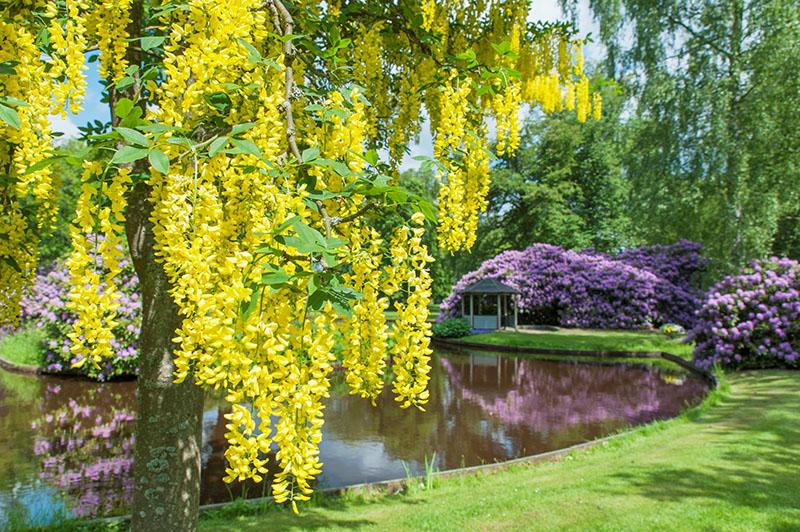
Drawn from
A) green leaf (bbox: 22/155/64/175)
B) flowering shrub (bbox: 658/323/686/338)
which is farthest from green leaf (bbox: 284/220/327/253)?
flowering shrub (bbox: 658/323/686/338)

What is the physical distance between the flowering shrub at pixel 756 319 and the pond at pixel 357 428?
3.77 feet

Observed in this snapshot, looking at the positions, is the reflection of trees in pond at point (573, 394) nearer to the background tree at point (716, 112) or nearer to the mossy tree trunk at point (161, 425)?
the background tree at point (716, 112)

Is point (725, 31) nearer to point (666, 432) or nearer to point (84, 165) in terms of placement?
point (666, 432)

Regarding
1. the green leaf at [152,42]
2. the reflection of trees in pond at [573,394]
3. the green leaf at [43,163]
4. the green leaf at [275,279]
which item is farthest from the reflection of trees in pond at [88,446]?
the reflection of trees in pond at [573,394]

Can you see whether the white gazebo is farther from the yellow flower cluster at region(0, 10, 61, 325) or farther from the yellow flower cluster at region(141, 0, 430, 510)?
the yellow flower cluster at region(0, 10, 61, 325)

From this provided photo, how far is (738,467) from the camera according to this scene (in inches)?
205

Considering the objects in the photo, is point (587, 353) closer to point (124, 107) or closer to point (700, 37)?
point (700, 37)

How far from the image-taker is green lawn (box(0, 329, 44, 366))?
48.8 ft

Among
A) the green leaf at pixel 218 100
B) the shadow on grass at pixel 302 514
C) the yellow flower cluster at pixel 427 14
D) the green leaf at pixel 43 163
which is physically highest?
the yellow flower cluster at pixel 427 14

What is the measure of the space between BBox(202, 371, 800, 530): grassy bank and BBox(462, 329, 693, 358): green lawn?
10.4 m

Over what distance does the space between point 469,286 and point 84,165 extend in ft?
77.8

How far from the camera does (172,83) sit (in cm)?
215

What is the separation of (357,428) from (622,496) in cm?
519

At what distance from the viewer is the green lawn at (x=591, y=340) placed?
17.3 meters
